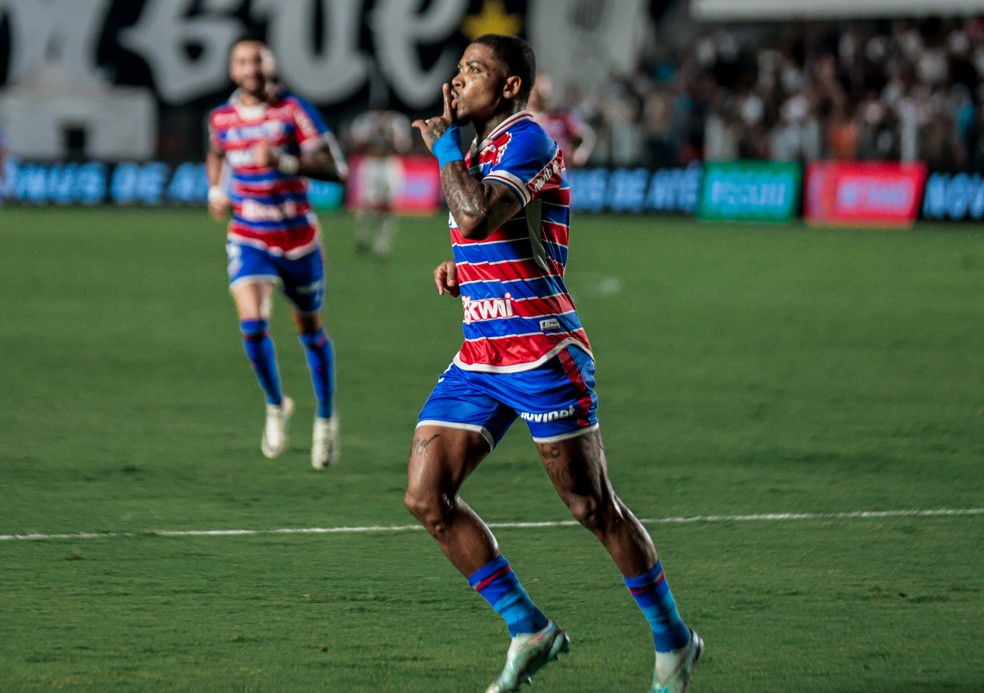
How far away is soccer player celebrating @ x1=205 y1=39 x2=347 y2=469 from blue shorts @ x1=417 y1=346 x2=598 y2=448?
13.9ft

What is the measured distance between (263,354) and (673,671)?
4993 millimetres

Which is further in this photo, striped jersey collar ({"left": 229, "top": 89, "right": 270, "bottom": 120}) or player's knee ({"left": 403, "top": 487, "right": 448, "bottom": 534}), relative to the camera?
striped jersey collar ({"left": 229, "top": 89, "right": 270, "bottom": 120})

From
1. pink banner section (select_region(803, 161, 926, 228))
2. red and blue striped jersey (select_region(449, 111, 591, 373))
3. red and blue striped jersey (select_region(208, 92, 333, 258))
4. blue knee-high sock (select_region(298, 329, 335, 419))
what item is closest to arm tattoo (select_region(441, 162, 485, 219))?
red and blue striped jersey (select_region(449, 111, 591, 373))

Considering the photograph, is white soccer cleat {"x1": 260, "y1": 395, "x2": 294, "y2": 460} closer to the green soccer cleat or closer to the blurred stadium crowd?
the green soccer cleat

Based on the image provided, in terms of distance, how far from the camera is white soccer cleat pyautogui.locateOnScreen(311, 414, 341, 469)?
30.9ft

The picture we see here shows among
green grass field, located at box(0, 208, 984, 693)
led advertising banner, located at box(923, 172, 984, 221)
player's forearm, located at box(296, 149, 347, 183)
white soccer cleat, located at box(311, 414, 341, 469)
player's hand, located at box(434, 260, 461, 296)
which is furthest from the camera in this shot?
led advertising banner, located at box(923, 172, 984, 221)

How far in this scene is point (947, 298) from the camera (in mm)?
18656

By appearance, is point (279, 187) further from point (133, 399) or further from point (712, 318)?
point (712, 318)

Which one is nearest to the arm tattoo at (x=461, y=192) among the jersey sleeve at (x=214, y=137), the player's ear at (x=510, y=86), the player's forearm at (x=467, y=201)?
the player's forearm at (x=467, y=201)

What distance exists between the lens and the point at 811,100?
34.0m

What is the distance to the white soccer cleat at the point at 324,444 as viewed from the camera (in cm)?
→ 943

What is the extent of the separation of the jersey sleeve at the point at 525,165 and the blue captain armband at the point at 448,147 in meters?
0.12

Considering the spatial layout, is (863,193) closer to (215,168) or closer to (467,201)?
(215,168)

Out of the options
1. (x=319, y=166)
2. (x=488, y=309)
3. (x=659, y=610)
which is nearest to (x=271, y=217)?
(x=319, y=166)
